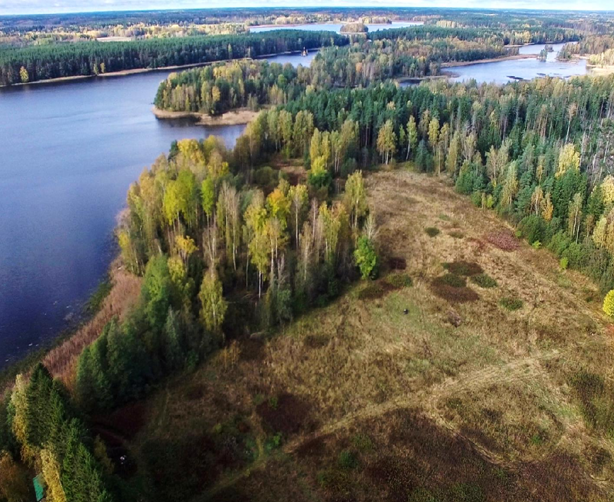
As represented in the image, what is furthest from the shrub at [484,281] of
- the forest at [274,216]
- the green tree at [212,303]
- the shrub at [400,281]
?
the green tree at [212,303]

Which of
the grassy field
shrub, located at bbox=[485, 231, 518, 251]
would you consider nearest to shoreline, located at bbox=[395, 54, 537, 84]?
shrub, located at bbox=[485, 231, 518, 251]

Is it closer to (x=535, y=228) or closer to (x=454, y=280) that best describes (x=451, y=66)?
(x=535, y=228)

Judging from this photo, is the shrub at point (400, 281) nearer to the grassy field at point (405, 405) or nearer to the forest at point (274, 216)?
the grassy field at point (405, 405)

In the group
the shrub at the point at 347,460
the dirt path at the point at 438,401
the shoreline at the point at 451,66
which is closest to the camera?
the shrub at the point at 347,460

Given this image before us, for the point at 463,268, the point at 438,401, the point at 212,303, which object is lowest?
the point at 438,401

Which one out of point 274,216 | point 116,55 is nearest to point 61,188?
point 274,216

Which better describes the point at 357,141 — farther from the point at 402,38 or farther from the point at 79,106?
the point at 402,38
